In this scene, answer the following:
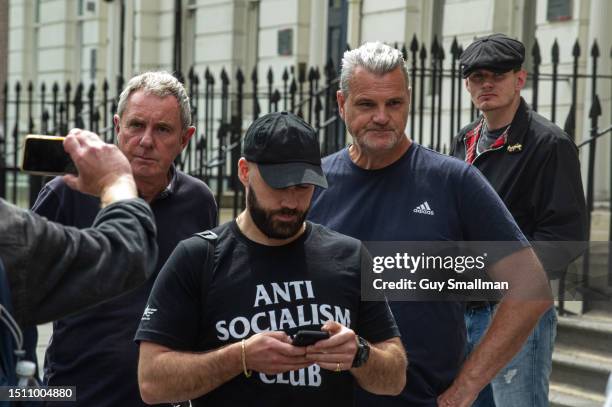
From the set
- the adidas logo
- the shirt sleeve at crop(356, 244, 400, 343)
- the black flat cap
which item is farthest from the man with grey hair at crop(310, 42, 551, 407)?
the black flat cap

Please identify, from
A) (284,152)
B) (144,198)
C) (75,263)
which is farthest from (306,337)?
(144,198)

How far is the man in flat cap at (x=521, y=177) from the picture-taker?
424 cm

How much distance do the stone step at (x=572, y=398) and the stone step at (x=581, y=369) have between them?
0.03 metres

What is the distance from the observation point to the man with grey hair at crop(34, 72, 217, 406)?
367 centimetres

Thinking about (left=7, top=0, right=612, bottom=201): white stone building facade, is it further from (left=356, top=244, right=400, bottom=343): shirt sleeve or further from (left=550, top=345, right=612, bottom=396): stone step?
(left=356, top=244, right=400, bottom=343): shirt sleeve

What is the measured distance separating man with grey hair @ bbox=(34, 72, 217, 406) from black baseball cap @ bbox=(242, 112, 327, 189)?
0.92m

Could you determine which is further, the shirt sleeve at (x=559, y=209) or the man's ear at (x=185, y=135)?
the shirt sleeve at (x=559, y=209)

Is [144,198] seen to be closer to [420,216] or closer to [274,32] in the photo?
[420,216]

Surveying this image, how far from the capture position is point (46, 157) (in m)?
2.77

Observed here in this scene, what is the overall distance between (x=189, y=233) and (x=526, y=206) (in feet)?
4.68

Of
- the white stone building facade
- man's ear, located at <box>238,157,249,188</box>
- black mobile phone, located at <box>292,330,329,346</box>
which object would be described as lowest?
black mobile phone, located at <box>292,330,329,346</box>

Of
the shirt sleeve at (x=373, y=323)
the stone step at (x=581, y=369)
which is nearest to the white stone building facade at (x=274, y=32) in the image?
the stone step at (x=581, y=369)

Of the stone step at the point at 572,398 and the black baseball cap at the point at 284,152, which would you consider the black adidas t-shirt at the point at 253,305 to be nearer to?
the black baseball cap at the point at 284,152

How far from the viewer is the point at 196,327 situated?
2.96m
